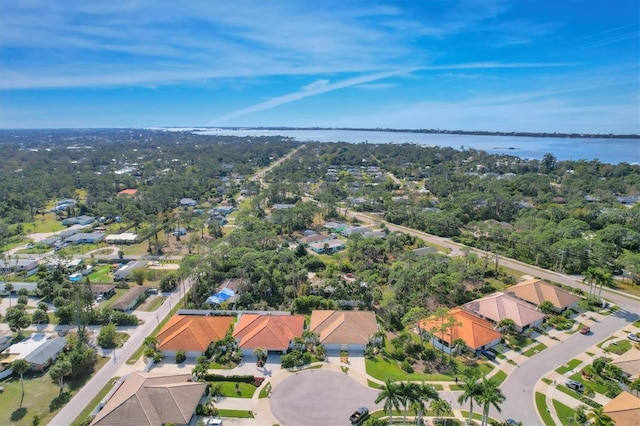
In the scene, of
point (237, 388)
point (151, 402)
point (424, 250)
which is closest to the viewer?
point (151, 402)

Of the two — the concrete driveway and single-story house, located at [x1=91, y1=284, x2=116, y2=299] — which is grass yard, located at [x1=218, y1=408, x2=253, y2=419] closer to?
the concrete driveway

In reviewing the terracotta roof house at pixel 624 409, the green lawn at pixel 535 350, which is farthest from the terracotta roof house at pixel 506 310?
the terracotta roof house at pixel 624 409

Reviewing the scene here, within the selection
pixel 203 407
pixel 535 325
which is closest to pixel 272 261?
pixel 203 407

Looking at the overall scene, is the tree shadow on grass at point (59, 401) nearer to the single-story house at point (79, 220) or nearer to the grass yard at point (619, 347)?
the grass yard at point (619, 347)

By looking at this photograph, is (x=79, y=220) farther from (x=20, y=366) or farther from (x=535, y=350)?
(x=535, y=350)

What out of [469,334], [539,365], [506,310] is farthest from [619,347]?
[469,334]

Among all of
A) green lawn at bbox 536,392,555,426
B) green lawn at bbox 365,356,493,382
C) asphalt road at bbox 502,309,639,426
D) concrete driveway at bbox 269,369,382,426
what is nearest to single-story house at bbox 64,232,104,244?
concrete driveway at bbox 269,369,382,426
